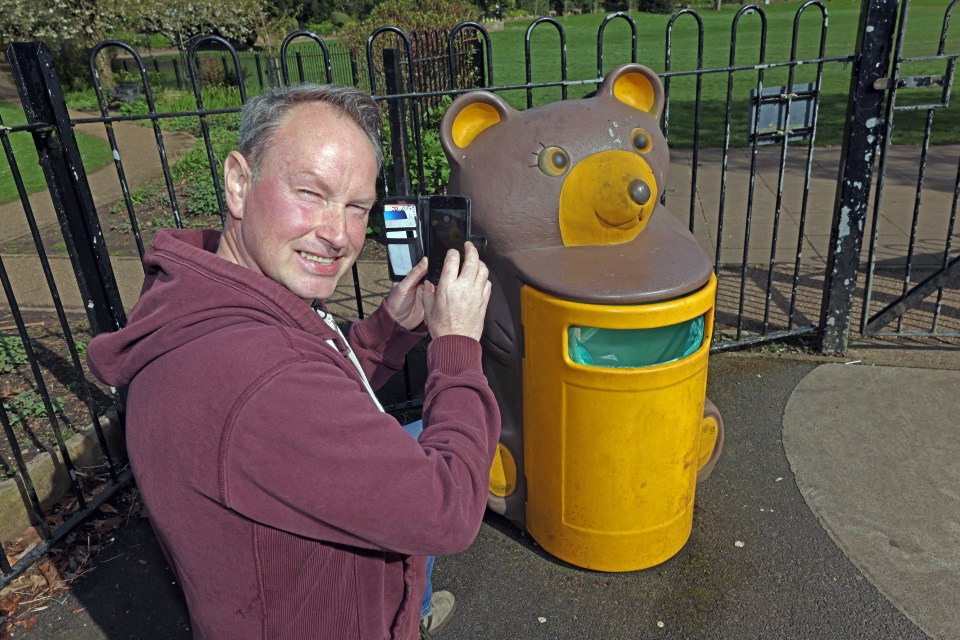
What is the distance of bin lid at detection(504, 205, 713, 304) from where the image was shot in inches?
86.5

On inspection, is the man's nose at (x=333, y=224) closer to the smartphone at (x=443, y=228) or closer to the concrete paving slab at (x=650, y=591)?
the smartphone at (x=443, y=228)

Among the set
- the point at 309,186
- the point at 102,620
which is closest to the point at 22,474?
the point at 102,620

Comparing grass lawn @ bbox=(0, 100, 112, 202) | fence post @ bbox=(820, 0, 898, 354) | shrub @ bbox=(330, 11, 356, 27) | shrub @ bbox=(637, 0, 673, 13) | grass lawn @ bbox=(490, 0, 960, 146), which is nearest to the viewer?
fence post @ bbox=(820, 0, 898, 354)

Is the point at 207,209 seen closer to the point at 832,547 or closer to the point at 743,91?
the point at 832,547

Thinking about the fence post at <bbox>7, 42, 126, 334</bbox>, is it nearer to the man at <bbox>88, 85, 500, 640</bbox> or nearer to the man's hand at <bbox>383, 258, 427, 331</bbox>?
the man's hand at <bbox>383, 258, 427, 331</bbox>

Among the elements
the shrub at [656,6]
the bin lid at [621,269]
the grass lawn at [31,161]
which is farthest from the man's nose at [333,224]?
the shrub at [656,6]

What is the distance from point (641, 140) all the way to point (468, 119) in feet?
1.97

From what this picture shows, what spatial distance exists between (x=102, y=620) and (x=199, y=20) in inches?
954

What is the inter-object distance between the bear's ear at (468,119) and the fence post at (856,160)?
219 centimetres

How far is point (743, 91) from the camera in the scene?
15.2m

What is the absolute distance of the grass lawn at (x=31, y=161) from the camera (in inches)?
359

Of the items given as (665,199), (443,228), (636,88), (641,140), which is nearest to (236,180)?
(443,228)

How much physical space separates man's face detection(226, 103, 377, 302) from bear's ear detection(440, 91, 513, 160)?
100 cm

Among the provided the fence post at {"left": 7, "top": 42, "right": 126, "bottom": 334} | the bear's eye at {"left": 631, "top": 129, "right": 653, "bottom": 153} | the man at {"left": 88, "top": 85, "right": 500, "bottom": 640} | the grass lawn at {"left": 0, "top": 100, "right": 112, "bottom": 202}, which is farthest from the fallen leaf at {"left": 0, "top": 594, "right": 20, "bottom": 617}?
the grass lawn at {"left": 0, "top": 100, "right": 112, "bottom": 202}
